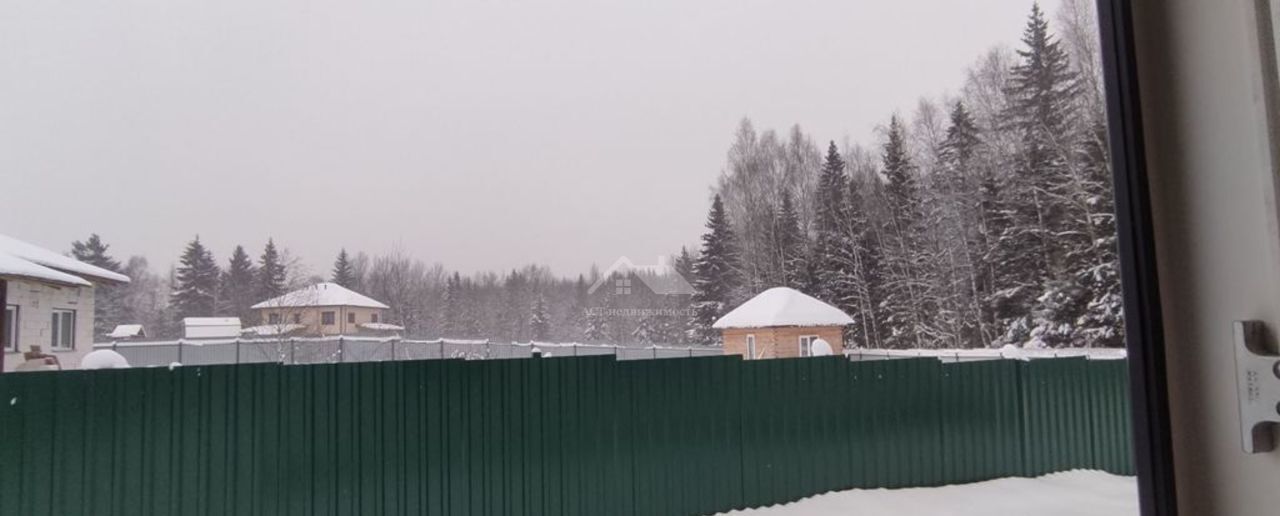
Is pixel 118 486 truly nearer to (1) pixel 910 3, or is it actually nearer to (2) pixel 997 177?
(2) pixel 997 177

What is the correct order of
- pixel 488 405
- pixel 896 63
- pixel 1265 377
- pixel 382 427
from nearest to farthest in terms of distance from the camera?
1. pixel 1265 377
2. pixel 382 427
3. pixel 488 405
4. pixel 896 63

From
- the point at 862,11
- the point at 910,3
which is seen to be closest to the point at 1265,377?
the point at 910,3

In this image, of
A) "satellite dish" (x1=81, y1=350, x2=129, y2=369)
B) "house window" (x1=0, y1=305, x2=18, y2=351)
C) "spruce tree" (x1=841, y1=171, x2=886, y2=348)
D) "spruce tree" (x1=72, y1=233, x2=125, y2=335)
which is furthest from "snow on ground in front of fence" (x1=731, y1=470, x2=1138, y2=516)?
"spruce tree" (x1=72, y1=233, x2=125, y2=335)

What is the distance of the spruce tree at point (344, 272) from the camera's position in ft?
56.3

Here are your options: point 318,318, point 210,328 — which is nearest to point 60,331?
point 210,328

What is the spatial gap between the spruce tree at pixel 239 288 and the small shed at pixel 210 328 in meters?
0.38

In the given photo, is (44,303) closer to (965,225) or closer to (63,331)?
(63,331)

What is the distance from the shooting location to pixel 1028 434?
523 cm

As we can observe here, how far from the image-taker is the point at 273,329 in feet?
51.2

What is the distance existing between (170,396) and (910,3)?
49.6ft

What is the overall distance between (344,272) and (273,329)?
233 cm

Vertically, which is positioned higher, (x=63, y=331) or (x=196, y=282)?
(x=196, y=282)

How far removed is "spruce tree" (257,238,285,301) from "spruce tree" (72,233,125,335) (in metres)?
3.15

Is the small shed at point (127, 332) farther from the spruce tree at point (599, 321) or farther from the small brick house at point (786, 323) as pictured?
the small brick house at point (786, 323)
